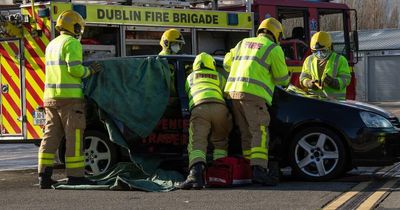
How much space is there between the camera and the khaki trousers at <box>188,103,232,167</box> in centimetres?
797

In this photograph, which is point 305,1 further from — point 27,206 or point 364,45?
point 364,45

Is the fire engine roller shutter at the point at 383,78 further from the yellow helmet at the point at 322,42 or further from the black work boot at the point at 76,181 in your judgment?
the black work boot at the point at 76,181

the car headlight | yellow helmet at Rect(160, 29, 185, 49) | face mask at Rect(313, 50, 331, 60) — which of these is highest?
yellow helmet at Rect(160, 29, 185, 49)

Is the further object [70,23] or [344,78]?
[344,78]

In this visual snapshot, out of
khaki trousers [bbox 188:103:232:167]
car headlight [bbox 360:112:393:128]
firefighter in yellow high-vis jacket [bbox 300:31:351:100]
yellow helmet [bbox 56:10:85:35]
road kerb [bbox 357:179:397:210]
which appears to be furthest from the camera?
firefighter in yellow high-vis jacket [bbox 300:31:351:100]

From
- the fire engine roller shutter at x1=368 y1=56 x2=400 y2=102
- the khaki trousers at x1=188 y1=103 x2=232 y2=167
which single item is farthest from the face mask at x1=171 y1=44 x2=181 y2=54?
the fire engine roller shutter at x1=368 y1=56 x2=400 y2=102

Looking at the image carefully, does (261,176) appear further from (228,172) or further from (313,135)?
(313,135)

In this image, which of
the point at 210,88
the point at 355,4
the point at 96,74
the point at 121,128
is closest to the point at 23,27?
the point at 96,74

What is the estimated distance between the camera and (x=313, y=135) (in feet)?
27.2

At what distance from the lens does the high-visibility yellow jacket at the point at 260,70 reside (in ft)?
26.5

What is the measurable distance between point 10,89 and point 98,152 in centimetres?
205

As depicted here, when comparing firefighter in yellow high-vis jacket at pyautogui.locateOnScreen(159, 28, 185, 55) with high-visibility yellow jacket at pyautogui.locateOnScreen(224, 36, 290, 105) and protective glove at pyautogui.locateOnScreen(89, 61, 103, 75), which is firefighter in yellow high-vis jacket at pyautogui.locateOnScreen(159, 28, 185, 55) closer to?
protective glove at pyautogui.locateOnScreen(89, 61, 103, 75)

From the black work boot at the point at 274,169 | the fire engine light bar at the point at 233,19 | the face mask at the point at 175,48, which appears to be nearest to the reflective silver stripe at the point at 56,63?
the face mask at the point at 175,48

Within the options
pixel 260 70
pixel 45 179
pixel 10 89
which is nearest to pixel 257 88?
pixel 260 70
